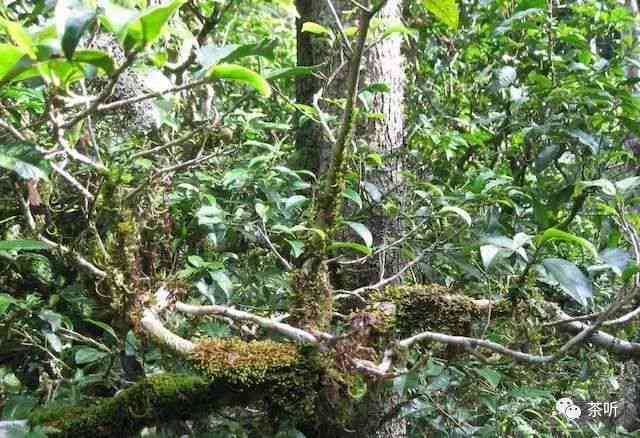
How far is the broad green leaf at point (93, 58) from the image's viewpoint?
2.10 feet

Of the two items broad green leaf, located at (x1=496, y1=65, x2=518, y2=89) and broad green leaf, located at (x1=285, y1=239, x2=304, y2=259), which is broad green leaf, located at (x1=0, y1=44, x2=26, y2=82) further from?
broad green leaf, located at (x1=496, y1=65, x2=518, y2=89)

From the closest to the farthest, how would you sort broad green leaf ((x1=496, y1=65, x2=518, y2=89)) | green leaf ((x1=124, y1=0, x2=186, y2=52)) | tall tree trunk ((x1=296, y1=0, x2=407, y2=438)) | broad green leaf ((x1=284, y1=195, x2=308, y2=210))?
green leaf ((x1=124, y1=0, x2=186, y2=52)) < broad green leaf ((x1=284, y1=195, x2=308, y2=210)) < tall tree trunk ((x1=296, y1=0, x2=407, y2=438)) < broad green leaf ((x1=496, y1=65, x2=518, y2=89))

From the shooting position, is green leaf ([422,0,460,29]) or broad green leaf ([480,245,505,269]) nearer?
green leaf ([422,0,460,29])

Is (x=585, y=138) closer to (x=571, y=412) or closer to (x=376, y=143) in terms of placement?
(x=376, y=143)

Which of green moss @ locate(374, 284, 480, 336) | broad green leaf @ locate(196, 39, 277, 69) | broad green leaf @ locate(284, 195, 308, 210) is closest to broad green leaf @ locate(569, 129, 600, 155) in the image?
green moss @ locate(374, 284, 480, 336)

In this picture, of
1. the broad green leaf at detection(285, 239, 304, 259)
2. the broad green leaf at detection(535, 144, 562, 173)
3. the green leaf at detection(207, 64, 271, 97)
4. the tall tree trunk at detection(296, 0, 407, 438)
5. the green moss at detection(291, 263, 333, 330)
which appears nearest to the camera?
the green leaf at detection(207, 64, 271, 97)

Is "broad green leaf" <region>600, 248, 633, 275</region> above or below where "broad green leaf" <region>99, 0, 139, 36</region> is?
below

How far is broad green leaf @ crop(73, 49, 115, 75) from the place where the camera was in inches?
25.2

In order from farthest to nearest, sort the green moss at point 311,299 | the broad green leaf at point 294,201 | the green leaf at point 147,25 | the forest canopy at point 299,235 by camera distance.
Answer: the broad green leaf at point 294,201 → the green moss at point 311,299 → the forest canopy at point 299,235 → the green leaf at point 147,25

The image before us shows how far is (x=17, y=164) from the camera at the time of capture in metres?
0.81

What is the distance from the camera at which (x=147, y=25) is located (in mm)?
594

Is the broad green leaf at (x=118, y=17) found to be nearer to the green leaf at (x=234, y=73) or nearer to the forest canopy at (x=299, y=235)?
the forest canopy at (x=299, y=235)

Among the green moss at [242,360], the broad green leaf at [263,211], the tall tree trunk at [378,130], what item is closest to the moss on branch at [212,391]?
the green moss at [242,360]

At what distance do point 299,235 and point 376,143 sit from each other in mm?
385
